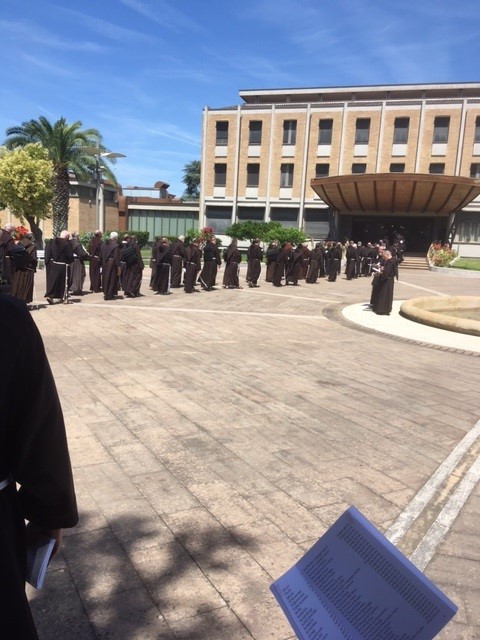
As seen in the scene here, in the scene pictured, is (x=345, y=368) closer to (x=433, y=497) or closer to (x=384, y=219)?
(x=433, y=497)

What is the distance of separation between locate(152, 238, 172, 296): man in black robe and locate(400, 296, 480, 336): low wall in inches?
261

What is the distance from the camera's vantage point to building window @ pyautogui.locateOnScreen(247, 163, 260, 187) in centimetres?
4397

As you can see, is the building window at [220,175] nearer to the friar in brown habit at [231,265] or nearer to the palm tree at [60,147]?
the palm tree at [60,147]

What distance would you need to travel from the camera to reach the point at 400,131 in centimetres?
4047

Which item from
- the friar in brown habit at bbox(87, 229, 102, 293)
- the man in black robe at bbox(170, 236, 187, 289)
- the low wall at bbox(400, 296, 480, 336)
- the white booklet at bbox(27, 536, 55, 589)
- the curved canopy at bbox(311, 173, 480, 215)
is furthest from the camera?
the curved canopy at bbox(311, 173, 480, 215)

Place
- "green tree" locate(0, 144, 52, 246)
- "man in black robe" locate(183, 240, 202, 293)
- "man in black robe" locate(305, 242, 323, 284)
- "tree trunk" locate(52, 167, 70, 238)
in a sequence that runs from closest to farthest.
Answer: "man in black robe" locate(183, 240, 202, 293) → "man in black robe" locate(305, 242, 323, 284) → "green tree" locate(0, 144, 52, 246) → "tree trunk" locate(52, 167, 70, 238)

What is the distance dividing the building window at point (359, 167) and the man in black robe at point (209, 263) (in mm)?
28733

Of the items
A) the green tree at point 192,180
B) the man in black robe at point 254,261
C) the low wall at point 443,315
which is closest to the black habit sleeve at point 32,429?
the low wall at point 443,315

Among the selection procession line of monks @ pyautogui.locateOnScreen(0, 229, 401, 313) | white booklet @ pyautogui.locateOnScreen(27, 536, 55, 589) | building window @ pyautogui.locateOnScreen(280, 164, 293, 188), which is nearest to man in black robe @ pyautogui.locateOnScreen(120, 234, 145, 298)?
procession line of monks @ pyautogui.locateOnScreen(0, 229, 401, 313)

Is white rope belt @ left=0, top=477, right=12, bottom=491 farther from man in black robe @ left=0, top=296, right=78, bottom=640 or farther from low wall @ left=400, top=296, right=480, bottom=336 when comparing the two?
low wall @ left=400, top=296, right=480, bottom=336

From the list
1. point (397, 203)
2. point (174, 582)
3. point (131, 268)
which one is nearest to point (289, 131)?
point (397, 203)

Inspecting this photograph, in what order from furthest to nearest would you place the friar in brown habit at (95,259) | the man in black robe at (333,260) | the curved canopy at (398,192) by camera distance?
the curved canopy at (398,192)
the man in black robe at (333,260)
the friar in brown habit at (95,259)

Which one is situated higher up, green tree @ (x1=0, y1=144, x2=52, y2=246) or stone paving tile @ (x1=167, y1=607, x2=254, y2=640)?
green tree @ (x1=0, y1=144, x2=52, y2=246)

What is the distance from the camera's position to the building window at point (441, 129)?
3950 cm
